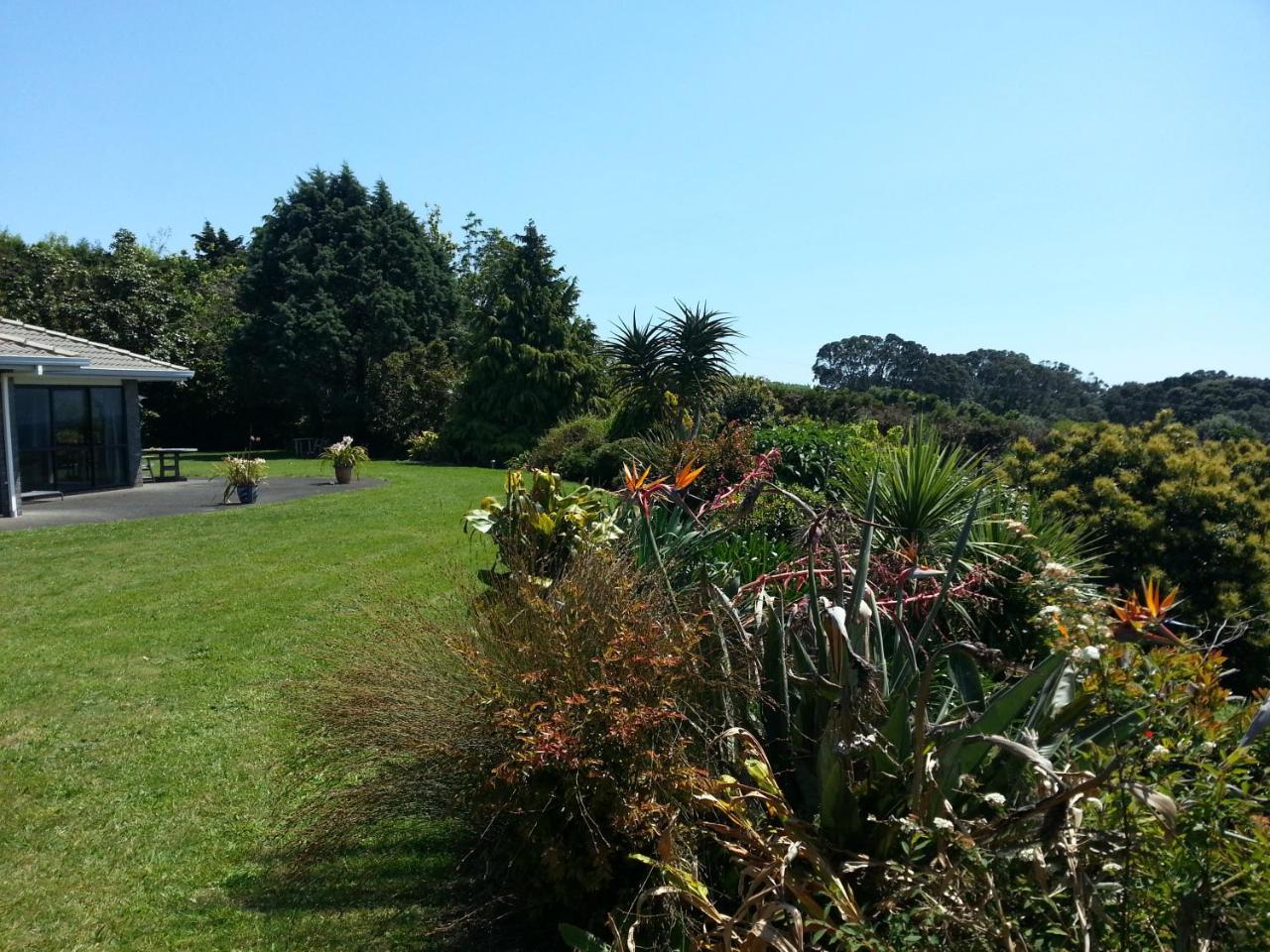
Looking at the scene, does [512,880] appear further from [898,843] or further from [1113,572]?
[1113,572]

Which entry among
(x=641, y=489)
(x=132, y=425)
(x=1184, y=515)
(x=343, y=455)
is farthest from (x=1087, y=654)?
(x=132, y=425)

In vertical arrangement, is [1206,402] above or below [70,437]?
above

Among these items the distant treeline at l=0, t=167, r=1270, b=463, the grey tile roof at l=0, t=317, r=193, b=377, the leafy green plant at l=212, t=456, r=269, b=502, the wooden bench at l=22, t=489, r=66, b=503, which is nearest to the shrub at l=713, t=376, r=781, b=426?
the distant treeline at l=0, t=167, r=1270, b=463

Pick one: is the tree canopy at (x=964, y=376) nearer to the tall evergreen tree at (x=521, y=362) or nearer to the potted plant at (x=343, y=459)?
the tall evergreen tree at (x=521, y=362)

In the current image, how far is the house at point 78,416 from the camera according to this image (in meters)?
19.7

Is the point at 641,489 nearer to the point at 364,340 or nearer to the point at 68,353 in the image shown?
the point at 68,353

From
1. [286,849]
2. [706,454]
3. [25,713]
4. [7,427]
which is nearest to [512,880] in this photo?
[286,849]

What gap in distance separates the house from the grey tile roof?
31mm

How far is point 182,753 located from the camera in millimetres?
5617

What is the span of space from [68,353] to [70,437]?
287 cm

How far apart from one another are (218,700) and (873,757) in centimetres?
504

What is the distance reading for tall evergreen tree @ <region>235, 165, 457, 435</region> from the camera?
38094mm

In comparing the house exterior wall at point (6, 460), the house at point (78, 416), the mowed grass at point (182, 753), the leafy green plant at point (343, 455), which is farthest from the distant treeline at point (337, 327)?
the mowed grass at point (182, 753)

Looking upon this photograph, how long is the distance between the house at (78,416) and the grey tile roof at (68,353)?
3 cm
